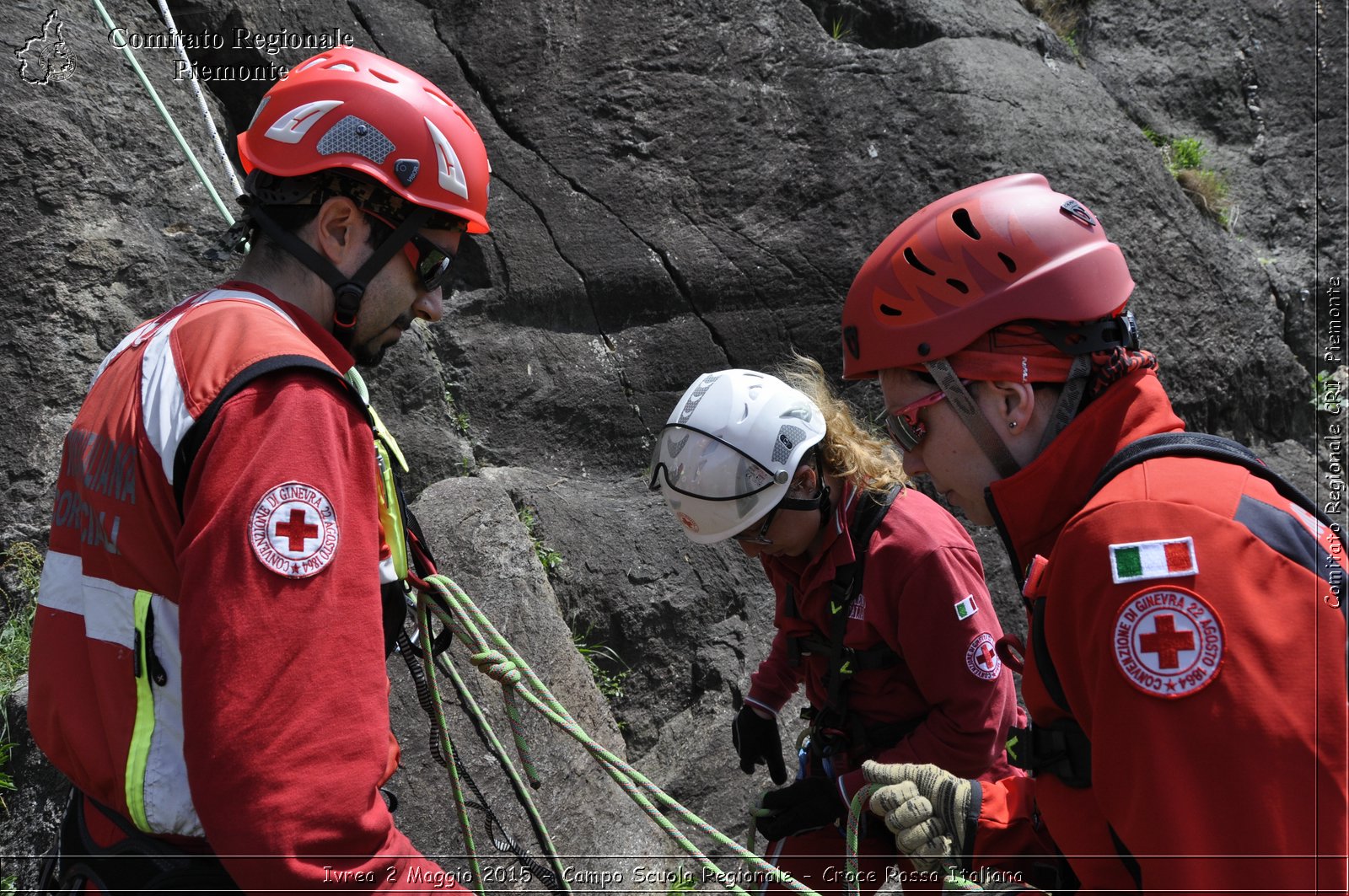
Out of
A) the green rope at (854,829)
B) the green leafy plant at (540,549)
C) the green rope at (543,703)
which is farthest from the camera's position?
the green leafy plant at (540,549)

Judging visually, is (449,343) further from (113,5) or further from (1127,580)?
(1127,580)

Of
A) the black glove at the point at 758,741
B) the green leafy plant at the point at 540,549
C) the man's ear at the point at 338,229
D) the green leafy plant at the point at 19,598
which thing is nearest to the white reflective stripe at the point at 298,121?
the man's ear at the point at 338,229

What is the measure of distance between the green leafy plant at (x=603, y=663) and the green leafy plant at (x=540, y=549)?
35 centimetres

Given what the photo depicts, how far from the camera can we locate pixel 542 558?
504 centimetres

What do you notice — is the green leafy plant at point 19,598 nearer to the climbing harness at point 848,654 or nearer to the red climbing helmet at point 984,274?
the climbing harness at point 848,654

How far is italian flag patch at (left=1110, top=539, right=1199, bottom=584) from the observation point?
153 cm

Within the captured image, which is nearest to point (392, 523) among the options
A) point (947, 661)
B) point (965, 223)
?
point (965, 223)

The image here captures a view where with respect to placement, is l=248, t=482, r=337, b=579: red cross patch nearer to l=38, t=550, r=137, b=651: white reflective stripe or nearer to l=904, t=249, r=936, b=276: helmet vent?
l=38, t=550, r=137, b=651: white reflective stripe

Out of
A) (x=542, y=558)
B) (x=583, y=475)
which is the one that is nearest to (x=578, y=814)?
(x=542, y=558)

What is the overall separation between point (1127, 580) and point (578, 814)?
3.31m

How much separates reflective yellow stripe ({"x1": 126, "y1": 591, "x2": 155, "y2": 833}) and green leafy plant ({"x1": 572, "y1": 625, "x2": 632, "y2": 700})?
10.9 feet

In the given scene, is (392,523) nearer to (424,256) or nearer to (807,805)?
(424,256)

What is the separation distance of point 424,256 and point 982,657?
2.02 meters

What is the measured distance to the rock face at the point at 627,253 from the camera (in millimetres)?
4488
